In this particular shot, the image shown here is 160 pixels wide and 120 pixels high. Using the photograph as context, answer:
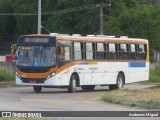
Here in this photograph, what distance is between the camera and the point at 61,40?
30.2m

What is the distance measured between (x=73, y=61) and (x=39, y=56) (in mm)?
1932

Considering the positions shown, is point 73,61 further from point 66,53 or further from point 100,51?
point 100,51

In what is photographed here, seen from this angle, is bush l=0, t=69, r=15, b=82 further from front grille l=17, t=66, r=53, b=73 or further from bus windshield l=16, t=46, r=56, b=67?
front grille l=17, t=66, r=53, b=73

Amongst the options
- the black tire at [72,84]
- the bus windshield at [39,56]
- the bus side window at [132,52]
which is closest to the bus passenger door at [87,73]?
the black tire at [72,84]

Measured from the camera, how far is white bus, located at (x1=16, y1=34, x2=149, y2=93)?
2984 cm

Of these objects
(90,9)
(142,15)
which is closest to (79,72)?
(142,15)

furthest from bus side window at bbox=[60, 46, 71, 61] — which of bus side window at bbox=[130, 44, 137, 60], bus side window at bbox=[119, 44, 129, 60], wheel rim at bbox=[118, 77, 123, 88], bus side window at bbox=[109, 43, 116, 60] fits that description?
bus side window at bbox=[130, 44, 137, 60]

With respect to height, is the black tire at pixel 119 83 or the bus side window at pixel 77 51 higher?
the bus side window at pixel 77 51

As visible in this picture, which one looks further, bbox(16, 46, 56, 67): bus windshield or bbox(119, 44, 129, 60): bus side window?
bbox(119, 44, 129, 60): bus side window

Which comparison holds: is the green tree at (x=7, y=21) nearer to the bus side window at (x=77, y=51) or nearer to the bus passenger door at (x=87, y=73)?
the bus passenger door at (x=87, y=73)

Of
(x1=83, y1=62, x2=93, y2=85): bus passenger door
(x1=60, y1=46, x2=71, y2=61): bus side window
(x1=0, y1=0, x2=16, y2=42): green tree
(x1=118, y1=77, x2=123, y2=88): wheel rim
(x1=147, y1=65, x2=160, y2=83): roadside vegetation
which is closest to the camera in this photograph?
(x1=60, y1=46, x2=71, y2=61): bus side window

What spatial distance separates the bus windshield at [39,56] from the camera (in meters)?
29.8

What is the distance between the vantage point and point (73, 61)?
30.7 meters

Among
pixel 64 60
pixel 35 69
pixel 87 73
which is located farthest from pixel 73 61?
pixel 35 69
